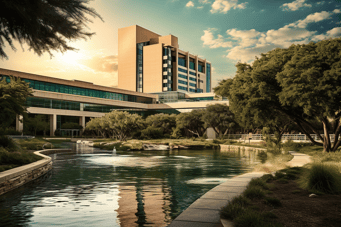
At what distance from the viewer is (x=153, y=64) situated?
14538cm

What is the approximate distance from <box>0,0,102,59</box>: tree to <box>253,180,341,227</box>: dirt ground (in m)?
6.54

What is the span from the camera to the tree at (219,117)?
68438 mm

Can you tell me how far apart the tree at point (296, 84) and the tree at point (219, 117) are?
3803 centimetres

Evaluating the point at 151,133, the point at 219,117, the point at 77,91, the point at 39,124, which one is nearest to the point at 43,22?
the point at 151,133

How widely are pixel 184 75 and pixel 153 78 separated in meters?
16.4

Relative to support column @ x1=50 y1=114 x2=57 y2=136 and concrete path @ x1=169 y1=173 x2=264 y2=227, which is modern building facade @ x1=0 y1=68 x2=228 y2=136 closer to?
support column @ x1=50 y1=114 x2=57 y2=136

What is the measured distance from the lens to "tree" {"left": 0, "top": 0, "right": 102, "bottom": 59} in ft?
23.6

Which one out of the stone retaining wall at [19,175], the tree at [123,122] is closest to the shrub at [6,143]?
the stone retaining wall at [19,175]

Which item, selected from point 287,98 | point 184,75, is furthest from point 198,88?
point 287,98

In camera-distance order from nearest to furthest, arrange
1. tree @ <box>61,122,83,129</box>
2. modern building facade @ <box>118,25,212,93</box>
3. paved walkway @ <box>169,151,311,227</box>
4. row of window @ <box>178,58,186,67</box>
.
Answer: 1. paved walkway @ <box>169,151,311,227</box>
2. tree @ <box>61,122,83,129</box>
3. modern building facade @ <box>118,25,212,93</box>
4. row of window @ <box>178,58,186,67</box>

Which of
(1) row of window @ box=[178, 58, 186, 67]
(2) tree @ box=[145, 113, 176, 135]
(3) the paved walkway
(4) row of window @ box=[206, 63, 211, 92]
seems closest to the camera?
(3) the paved walkway

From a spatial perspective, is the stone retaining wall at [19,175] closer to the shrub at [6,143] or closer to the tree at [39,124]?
the shrub at [6,143]

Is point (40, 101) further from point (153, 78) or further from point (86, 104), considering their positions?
point (153, 78)

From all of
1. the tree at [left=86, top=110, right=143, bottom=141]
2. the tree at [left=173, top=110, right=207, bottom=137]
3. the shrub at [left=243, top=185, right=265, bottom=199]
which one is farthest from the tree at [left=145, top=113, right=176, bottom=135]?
the shrub at [left=243, top=185, right=265, bottom=199]
